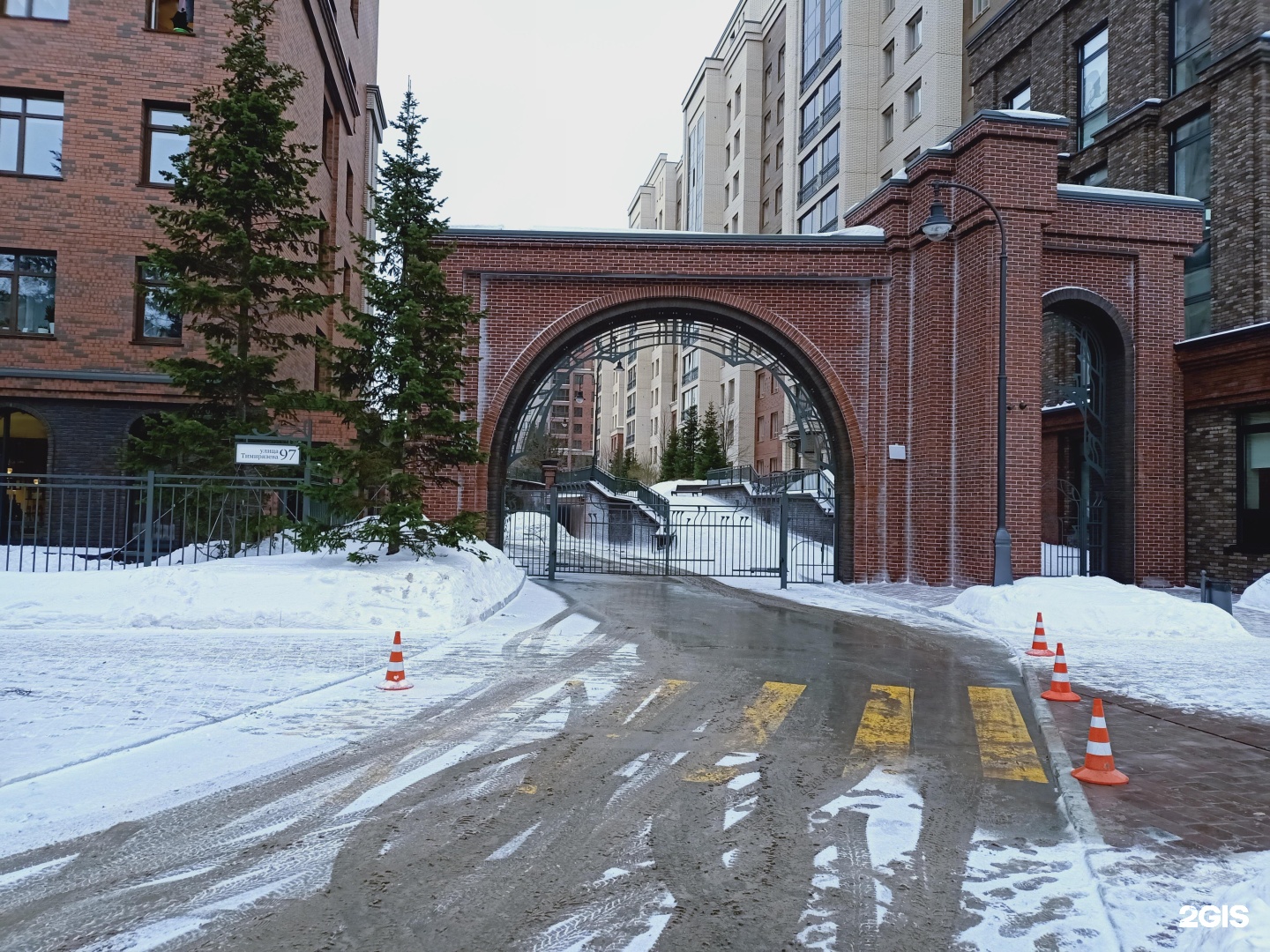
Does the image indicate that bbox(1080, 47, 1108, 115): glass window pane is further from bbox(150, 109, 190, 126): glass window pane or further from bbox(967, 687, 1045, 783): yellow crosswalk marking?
bbox(150, 109, 190, 126): glass window pane

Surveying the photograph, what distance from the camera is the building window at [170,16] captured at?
21.4 metres

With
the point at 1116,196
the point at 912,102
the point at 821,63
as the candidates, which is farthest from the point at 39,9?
the point at 821,63

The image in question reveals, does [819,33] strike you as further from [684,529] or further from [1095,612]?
[1095,612]

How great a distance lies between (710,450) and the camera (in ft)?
185

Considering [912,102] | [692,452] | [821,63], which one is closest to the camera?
[912,102]

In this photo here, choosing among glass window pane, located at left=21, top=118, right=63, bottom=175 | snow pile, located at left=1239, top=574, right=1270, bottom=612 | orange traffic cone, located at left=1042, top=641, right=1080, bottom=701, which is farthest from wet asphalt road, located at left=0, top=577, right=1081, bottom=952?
glass window pane, located at left=21, top=118, right=63, bottom=175

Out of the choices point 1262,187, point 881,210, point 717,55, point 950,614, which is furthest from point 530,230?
point 717,55

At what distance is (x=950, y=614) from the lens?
Result: 14.9 metres

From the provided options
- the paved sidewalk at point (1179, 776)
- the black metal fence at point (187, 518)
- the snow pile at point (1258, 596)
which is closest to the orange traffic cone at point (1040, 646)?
the paved sidewalk at point (1179, 776)

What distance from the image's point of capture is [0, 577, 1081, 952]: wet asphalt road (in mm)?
3676

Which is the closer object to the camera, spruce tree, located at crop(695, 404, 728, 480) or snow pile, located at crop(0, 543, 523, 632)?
snow pile, located at crop(0, 543, 523, 632)

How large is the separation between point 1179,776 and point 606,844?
12.8ft

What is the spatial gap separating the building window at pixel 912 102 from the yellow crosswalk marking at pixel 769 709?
37.1 m

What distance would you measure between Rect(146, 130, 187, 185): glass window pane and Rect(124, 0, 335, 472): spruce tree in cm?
586
